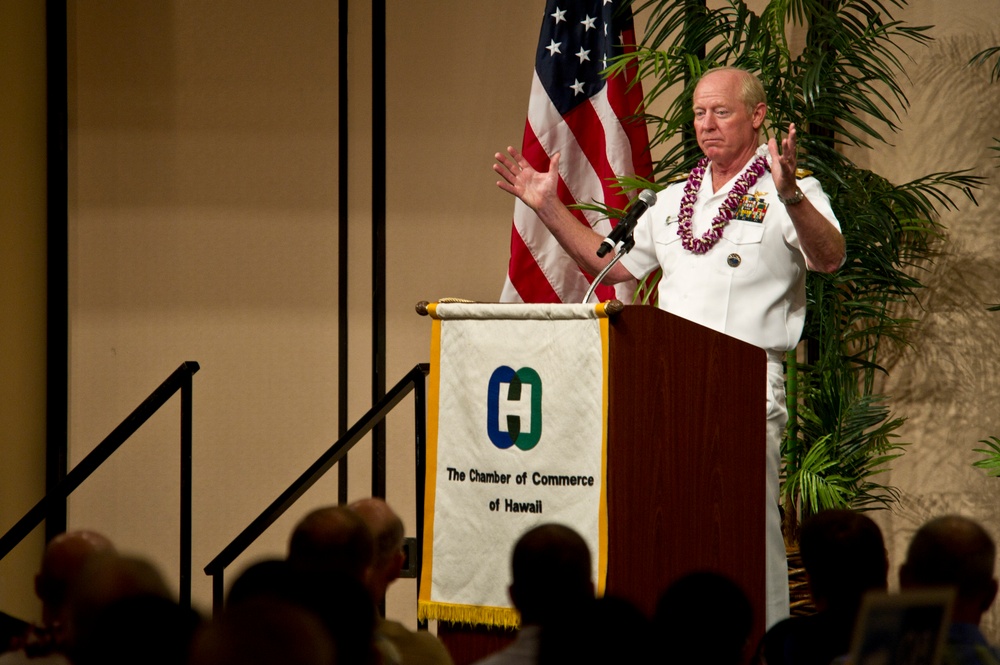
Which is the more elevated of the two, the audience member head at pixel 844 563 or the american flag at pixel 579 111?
the american flag at pixel 579 111

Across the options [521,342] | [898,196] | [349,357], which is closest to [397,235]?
[349,357]

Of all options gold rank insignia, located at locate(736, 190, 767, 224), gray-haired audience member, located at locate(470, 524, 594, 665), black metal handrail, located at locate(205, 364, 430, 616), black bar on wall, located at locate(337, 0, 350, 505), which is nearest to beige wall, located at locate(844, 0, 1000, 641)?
gold rank insignia, located at locate(736, 190, 767, 224)

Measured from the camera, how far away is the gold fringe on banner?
2.94m

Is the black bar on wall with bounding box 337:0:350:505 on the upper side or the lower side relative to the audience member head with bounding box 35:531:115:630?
upper

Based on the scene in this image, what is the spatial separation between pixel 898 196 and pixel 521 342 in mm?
1978

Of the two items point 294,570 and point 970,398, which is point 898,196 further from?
point 294,570

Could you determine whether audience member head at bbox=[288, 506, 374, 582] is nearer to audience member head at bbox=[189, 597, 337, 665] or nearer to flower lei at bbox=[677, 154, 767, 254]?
audience member head at bbox=[189, 597, 337, 665]

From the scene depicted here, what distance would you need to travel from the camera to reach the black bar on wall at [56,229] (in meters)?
5.48

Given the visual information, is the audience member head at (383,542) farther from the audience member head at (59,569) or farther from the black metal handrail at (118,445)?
the black metal handrail at (118,445)

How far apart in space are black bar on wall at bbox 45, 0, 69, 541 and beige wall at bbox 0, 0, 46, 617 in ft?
0.10

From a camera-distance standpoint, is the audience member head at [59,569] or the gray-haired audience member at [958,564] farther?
the audience member head at [59,569]

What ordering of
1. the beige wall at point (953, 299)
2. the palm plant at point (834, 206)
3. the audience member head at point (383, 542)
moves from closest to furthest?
1. the audience member head at point (383, 542)
2. the palm plant at point (834, 206)
3. the beige wall at point (953, 299)

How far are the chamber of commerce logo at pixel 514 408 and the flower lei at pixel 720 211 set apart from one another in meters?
0.75

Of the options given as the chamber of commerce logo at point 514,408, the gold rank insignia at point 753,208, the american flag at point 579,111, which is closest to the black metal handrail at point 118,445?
the chamber of commerce logo at point 514,408
